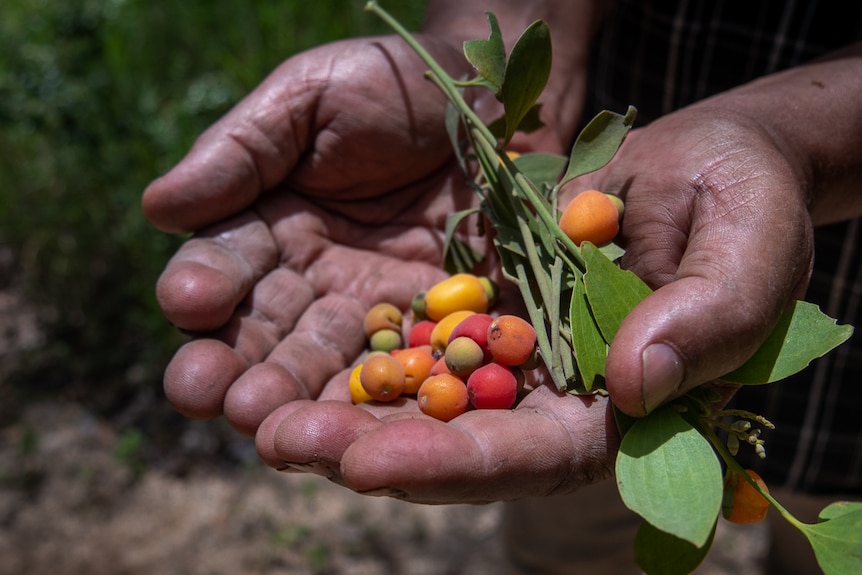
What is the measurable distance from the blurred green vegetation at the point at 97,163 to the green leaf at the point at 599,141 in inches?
52.1

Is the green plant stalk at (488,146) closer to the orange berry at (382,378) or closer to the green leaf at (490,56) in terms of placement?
the green leaf at (490,56)

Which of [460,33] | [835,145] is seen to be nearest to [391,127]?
[460,33]

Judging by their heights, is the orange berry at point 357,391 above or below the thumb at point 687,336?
below

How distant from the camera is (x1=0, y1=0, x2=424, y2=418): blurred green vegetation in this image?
206 centimetres

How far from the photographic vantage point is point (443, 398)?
91cm

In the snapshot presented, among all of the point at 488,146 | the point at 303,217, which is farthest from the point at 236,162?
the point at 488,146

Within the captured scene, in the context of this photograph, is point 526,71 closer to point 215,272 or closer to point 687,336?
point 687,336

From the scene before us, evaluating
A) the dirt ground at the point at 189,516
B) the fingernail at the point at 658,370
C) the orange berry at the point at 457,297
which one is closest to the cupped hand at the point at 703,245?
the fingernail at the point at 658,370

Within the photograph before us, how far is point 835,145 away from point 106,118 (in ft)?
6.00

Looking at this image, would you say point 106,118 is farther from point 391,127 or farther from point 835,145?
point 835,145

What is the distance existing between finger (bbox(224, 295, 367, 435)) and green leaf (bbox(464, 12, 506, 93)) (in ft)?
1.47

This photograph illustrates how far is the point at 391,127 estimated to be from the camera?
4.34 ft

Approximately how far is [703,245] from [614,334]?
0.14 metres

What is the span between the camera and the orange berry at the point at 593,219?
0.96m
